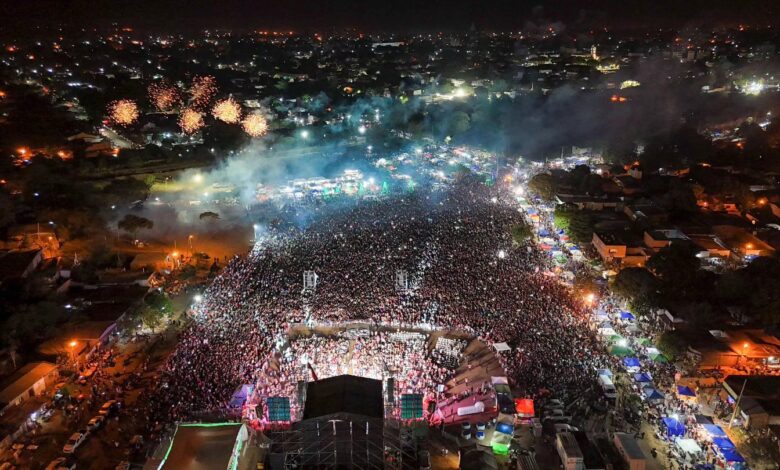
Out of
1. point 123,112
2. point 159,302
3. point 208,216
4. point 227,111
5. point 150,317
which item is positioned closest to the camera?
point 150,317

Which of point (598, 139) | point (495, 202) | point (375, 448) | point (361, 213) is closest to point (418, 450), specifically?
point (375, 448)

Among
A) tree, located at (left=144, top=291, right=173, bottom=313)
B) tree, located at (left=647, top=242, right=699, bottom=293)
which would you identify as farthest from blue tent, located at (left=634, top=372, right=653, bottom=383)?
tree, located at (left=144, top=291, right=173, bottom=313)

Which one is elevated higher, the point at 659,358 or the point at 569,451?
the point at 659,358

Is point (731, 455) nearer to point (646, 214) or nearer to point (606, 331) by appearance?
point (606, 331)

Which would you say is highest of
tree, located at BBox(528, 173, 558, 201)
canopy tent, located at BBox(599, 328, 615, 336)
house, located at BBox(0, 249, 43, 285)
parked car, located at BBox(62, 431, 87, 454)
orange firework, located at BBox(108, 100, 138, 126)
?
orange firework, located at BBox(108, 100, 138, 126)

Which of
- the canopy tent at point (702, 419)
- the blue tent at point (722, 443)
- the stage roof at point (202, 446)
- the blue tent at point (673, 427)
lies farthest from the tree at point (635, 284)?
the stage roof at point (202, 446)

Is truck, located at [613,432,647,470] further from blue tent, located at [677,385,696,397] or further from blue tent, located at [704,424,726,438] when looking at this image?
blue tent, located at [677,385,696,397]

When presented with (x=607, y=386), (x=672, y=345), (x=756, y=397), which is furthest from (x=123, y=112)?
(x=756, y=397)
